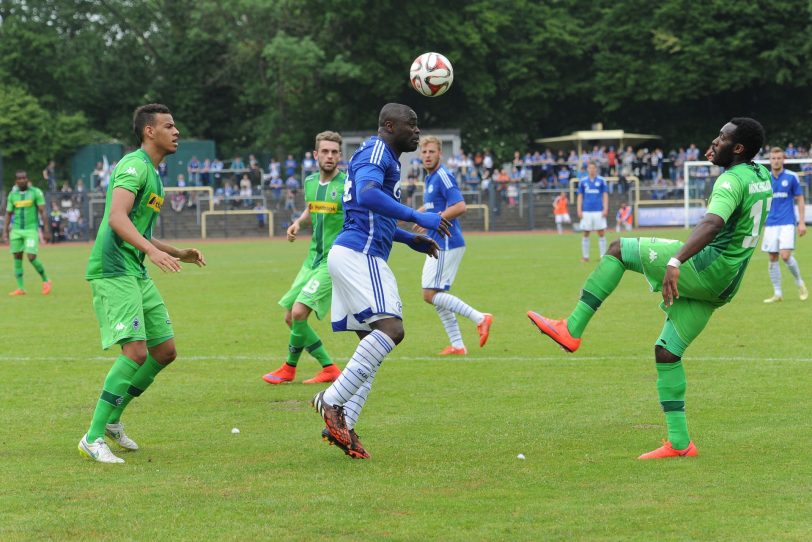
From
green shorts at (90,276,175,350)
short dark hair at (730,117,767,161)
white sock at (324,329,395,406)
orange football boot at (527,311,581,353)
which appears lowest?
white sock at (324,329,395,406)

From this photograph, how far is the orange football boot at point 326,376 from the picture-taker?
1124cm

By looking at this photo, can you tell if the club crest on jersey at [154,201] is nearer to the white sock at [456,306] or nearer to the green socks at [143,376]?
the green socks at [143,376]

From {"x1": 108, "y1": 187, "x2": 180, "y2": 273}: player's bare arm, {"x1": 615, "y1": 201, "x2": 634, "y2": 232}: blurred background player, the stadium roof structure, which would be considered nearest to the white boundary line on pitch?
{"x1": 108, "y1": 187, "x2": 180, "y2": 273}: player's bare arm

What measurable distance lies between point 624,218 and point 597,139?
11.9 meters

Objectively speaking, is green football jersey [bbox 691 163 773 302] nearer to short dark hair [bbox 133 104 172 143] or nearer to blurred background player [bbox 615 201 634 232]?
short dark hair [bbox 133 104 172 143]

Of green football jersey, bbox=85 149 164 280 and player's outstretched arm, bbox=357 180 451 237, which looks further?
green football jersey, bbox=85 149 164 280

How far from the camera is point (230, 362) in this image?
41.3 feet

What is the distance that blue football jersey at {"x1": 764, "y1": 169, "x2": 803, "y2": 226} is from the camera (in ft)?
57.0

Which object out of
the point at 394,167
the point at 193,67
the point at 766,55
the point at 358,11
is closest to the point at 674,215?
the point at 766,55

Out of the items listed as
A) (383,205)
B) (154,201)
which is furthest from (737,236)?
(154,201)

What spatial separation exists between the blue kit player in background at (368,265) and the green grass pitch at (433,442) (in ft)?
1.25

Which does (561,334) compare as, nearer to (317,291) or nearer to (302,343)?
(317,291)

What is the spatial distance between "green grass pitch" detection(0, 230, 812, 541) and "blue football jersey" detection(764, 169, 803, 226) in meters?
1.97

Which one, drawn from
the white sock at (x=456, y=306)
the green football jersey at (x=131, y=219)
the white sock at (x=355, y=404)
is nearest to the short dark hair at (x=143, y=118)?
the green football jersey at (x=131, y=219)
